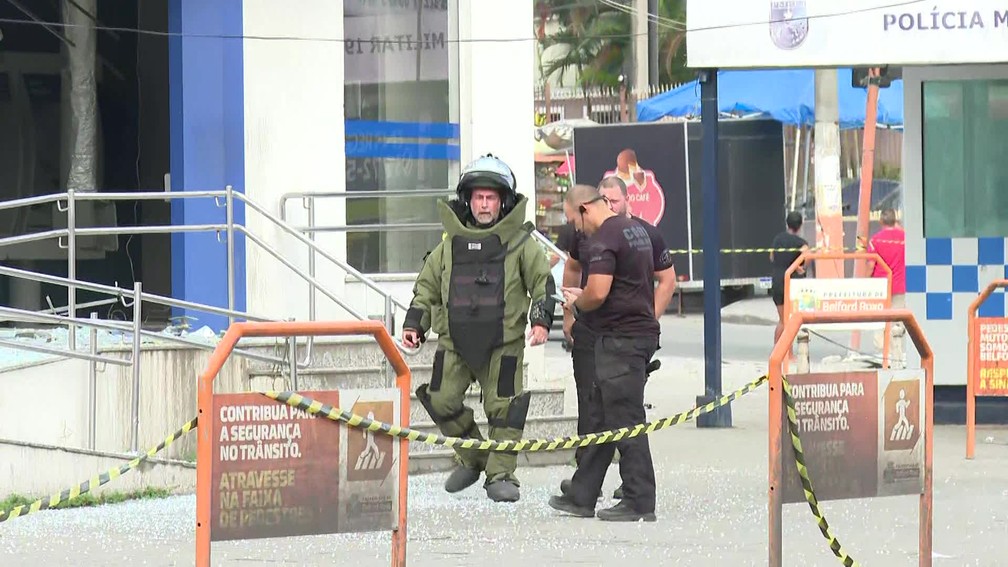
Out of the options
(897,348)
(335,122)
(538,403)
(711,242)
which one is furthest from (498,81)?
(897,348)

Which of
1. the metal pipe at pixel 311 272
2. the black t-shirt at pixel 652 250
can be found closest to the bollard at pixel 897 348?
the metal pipe at pixel 311 272

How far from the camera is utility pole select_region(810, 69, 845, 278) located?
24.4 metres

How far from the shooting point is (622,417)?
8922 mm

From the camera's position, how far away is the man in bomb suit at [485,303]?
29.9 feet

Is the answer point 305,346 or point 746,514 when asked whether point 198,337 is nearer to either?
point 305,346

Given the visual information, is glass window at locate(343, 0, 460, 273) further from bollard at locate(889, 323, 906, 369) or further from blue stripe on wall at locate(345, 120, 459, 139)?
bollard at locate(889, 323, 906, 369)

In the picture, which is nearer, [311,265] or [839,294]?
[311,265]

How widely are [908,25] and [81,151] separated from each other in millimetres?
6231

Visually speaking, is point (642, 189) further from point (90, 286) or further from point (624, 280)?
point (624, 280)

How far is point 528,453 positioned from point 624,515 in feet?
6.95

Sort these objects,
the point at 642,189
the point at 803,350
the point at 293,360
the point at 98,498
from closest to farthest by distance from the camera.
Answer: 1. the point at 98,498
2. the point at 293,360
3. the point at 803,350
4. the point at 642,189

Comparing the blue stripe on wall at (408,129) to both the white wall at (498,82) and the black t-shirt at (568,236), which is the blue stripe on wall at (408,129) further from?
the black t-shirt at (568,236)

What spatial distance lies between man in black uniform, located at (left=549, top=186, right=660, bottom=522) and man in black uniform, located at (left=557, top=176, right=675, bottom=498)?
0.06 meters

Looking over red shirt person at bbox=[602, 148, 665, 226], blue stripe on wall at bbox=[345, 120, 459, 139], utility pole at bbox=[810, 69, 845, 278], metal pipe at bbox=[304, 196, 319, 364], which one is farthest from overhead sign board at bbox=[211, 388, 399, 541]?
red shirt person at bbox=[602, 148, 665, 226]
